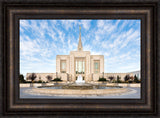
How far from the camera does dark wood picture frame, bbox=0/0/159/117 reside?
11.3 ft

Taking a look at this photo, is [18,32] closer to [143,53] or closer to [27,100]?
[27,100]

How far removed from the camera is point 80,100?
3535 mm

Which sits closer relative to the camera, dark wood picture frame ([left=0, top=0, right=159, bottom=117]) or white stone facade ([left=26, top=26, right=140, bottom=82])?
dark wood picture frame ([left=0, top=0, right=159, bottom=117])

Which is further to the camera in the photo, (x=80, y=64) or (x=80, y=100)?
(x=80, y=64)

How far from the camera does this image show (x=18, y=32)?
3.74 m

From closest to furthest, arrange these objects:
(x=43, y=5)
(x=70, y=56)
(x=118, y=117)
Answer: (x=118, y=117)
(x=43, y=5)
(x=70, y=56)

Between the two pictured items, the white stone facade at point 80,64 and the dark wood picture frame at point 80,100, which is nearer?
the dark wood picture frame at point 80,100

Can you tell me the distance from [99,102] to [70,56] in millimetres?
38592

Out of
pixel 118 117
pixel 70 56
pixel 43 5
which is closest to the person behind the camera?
pixel 118 117

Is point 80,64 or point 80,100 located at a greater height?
point 80,100

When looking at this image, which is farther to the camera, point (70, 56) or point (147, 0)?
point (70, 56)

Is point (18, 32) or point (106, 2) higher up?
point (106, 2)

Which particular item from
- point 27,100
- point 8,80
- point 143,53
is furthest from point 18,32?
point 143,53

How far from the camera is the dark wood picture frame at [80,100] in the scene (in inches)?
136
